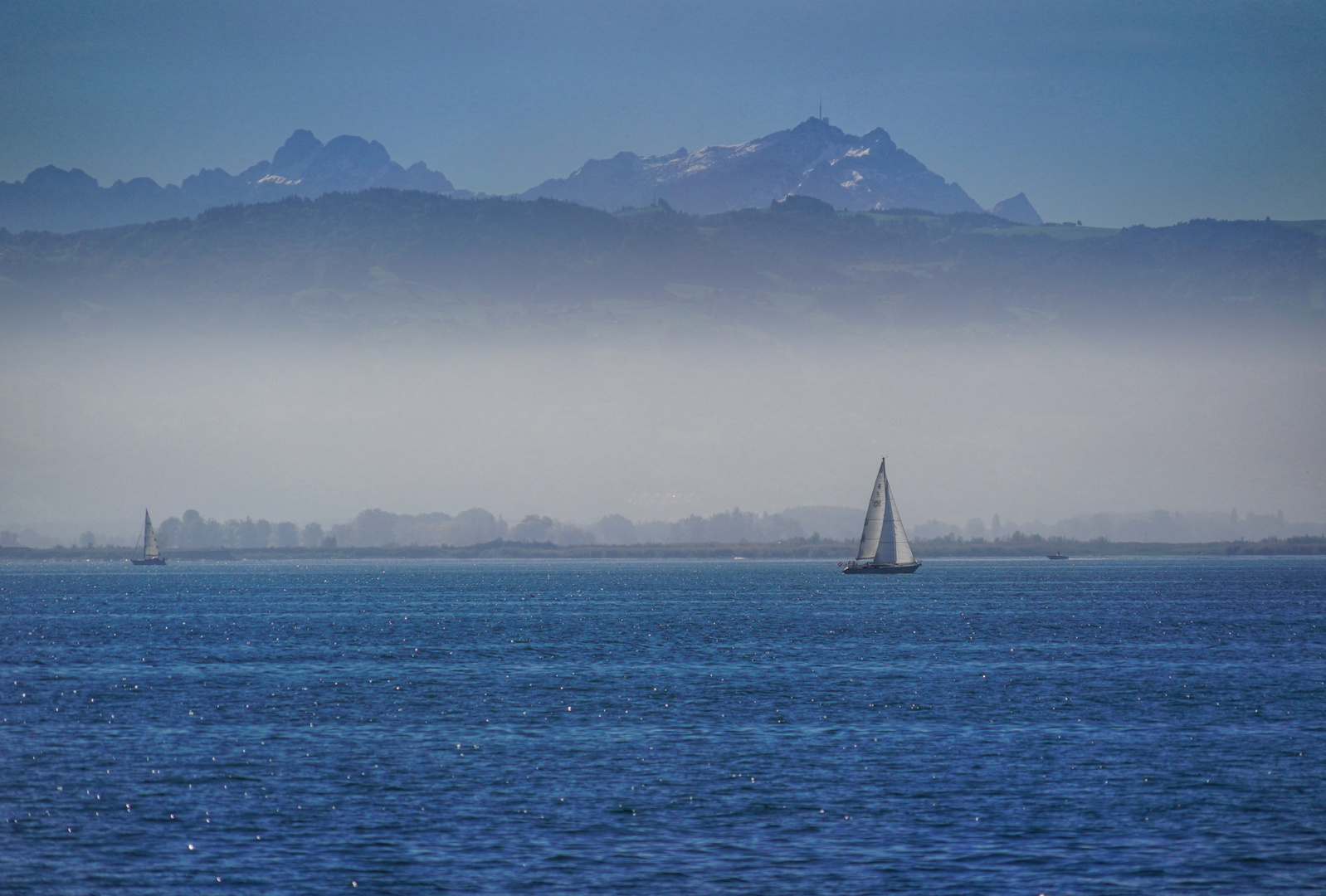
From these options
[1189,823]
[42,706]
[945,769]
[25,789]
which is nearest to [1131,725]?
[945,769]

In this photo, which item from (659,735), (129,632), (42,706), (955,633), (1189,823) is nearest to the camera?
(1189,823)

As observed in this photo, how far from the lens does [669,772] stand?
176 ft

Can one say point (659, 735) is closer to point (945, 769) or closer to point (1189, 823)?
point (945, 769)

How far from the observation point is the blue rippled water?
129ft

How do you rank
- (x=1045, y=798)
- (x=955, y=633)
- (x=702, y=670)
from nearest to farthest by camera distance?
(x=1045, y=798) → (x=702, y=670) → (x=955, y=633)

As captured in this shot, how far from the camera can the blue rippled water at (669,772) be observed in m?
39.3

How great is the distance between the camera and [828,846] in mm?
41594

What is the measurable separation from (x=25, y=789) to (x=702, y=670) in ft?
167

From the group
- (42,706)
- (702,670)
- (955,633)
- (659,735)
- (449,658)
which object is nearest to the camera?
(659,735)

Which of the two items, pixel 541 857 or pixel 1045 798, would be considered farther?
pixel 1045 798

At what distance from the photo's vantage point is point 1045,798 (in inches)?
1900

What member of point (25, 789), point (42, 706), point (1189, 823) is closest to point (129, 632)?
point (42, 706)

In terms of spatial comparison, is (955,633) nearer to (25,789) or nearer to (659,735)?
(659,735)

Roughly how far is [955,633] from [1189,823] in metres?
87.1
